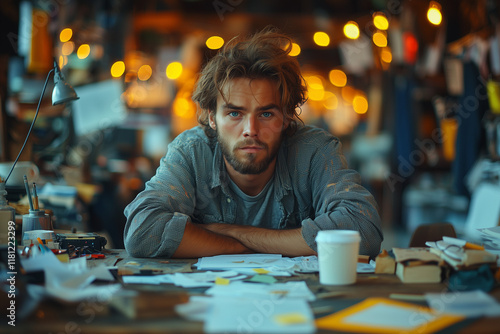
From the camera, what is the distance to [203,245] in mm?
1909

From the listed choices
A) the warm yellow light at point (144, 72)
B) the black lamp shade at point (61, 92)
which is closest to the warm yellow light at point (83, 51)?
the warm yellow light at point (144, 72)

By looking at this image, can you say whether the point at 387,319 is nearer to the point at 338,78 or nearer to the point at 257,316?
the point at 257,316

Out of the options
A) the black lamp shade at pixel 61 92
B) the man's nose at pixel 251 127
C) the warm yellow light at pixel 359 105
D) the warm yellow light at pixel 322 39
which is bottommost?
the man's nose at pixel 251 127

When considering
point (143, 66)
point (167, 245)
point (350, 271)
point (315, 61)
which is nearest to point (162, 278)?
point (167, 245)

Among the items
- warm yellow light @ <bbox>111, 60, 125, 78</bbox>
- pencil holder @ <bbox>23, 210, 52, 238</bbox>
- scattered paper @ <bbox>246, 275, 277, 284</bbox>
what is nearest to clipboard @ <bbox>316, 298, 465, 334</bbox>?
scattered paper @ <bbox>246, 275, 277, 284</bbox>

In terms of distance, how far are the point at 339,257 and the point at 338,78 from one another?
9975mm

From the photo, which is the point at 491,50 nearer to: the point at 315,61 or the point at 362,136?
the point at 362,136

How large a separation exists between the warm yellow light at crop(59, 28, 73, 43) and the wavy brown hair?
9.18 ft

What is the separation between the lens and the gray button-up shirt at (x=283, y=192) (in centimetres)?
195

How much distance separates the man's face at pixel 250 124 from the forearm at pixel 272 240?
0.38 m

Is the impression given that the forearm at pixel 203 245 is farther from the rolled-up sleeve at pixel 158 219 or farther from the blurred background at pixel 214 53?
the blurred background at pixel 214 53

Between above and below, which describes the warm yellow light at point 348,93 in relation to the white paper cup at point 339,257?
above

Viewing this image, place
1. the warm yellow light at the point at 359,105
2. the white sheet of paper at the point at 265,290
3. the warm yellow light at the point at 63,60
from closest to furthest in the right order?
the white sheet of paper at the point at 265,290
the warm yellow light at the point at 63,60
the warm yellow light at the point at 359,105

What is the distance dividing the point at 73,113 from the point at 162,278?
3.25 meters
